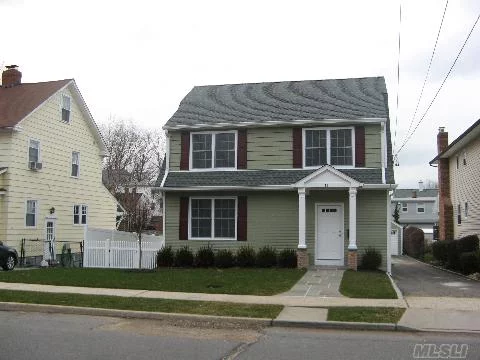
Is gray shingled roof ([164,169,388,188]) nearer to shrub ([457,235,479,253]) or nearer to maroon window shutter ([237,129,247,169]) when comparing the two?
maroon window shutter ([237,129,247,169])

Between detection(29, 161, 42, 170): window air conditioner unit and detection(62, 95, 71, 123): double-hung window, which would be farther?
detection(62, 95, 71, 123): double-hung window

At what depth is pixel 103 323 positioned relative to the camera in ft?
32.4

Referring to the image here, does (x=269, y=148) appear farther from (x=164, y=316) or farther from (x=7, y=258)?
(x=164, y=316)

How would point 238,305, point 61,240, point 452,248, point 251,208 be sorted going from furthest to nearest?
point 61,240 < point 452,248 < point 251,208 < point 238,305

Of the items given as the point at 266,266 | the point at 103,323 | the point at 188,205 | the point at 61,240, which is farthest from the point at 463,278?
the point at 61,240

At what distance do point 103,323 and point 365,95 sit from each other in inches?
573

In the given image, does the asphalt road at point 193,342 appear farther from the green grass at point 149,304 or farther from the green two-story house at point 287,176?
the green two-story house at point 287,176

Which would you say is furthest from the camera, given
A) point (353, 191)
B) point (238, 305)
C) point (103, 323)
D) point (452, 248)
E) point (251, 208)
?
point (452, 248)

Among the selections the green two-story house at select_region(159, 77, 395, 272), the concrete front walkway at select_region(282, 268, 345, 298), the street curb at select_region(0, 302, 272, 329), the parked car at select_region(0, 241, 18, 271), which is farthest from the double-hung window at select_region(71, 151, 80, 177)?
the street curb at select_region(0, 302, 272, 329)

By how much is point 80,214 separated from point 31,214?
13.9ft

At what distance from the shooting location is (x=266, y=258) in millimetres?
19188

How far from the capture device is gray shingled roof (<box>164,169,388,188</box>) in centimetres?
1917

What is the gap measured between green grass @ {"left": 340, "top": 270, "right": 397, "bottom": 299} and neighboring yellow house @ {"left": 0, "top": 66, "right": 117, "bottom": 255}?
13850mm

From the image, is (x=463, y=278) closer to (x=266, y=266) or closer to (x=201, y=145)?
(x=266, y=266)
